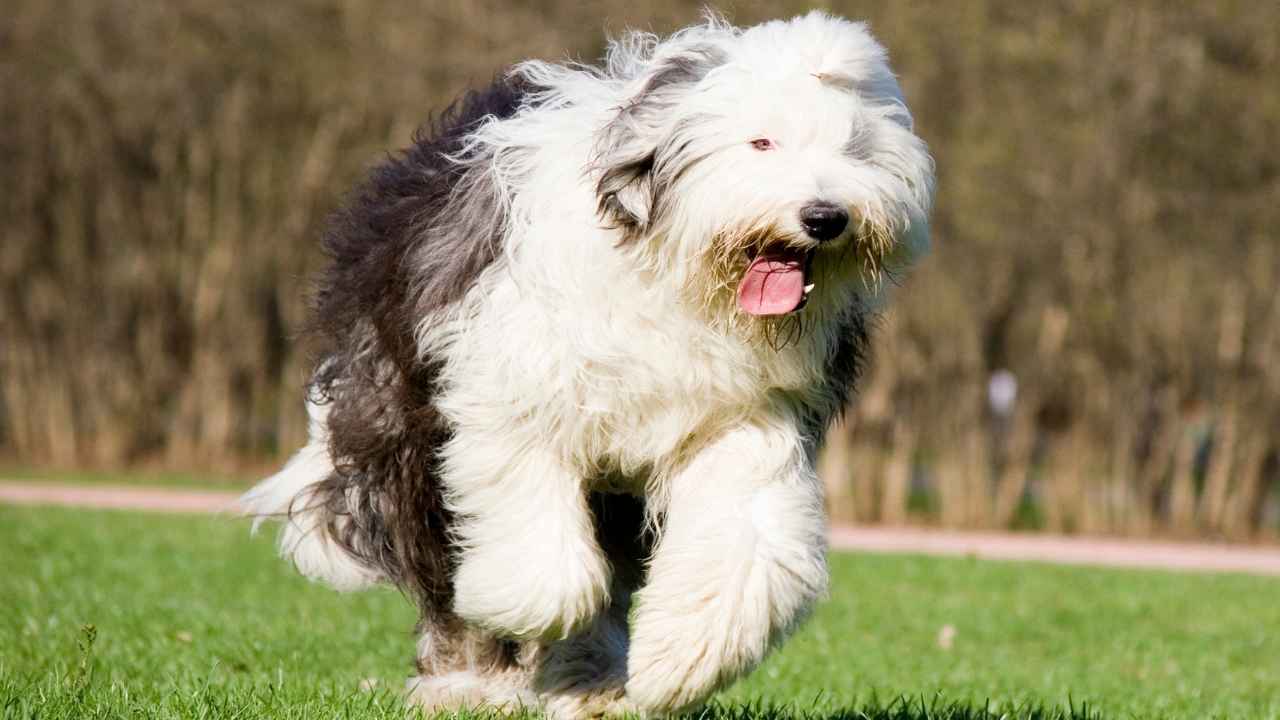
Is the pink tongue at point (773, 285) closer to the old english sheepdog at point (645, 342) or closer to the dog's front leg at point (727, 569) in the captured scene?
the old english sheepdog at point (645, 342)

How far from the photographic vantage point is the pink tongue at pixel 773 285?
4137 mm

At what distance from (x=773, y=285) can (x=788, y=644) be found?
3575 millimetres

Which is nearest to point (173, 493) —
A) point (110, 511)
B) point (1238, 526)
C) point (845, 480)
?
point (110, 511)

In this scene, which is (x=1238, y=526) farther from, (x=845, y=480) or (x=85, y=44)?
(x=85, y=44)

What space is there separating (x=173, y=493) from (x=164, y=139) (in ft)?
12.8

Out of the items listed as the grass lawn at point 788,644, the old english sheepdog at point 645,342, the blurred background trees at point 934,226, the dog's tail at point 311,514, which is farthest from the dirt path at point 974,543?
the old english sheepdog at point 645,342

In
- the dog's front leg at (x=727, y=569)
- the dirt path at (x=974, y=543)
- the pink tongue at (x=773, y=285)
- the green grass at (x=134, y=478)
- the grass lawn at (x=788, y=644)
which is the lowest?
the green grass at (x=134, y=478)

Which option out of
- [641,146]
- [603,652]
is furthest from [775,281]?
[603,652]

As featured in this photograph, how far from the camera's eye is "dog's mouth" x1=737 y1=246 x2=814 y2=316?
13.6ft

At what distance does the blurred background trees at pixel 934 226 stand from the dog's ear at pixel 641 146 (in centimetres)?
952

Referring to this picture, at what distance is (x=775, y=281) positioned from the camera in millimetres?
4141

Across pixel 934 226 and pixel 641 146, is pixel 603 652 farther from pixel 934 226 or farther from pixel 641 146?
pixel 934 226

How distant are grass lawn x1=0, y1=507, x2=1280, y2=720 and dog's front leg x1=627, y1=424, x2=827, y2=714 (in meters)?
0.75

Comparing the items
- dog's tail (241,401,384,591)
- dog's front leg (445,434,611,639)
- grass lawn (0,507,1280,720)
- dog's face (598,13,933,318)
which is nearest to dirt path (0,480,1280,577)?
grass lawn (0,507,1280,720)
